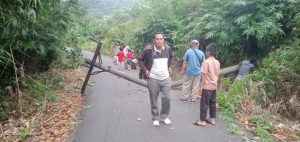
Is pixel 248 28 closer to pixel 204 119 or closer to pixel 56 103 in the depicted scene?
pixel 204 119

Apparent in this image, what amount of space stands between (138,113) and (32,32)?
3.24m

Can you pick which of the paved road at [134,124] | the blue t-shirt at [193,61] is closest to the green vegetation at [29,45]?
the paved road at [134,124]

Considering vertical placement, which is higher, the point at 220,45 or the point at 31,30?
the point at 31,30

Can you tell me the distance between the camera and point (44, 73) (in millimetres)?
13680

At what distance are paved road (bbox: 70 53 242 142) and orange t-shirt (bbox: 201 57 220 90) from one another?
917 mm

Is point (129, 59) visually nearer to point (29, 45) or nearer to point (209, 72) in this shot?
point (29, 45)

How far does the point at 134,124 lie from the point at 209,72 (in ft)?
6.71

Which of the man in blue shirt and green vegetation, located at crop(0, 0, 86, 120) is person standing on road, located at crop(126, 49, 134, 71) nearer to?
green vegetation, located at crop(0, 0, 86, 120)

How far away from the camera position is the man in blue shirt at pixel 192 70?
32.1ft

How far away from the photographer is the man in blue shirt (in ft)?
32.1

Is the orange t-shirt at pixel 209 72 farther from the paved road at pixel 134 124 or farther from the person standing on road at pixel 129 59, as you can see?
the person standing on road at pixel 129 59

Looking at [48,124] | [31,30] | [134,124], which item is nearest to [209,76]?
[134,124]

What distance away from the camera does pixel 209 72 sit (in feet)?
24.6

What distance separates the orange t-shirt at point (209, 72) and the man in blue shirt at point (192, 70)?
222cm
